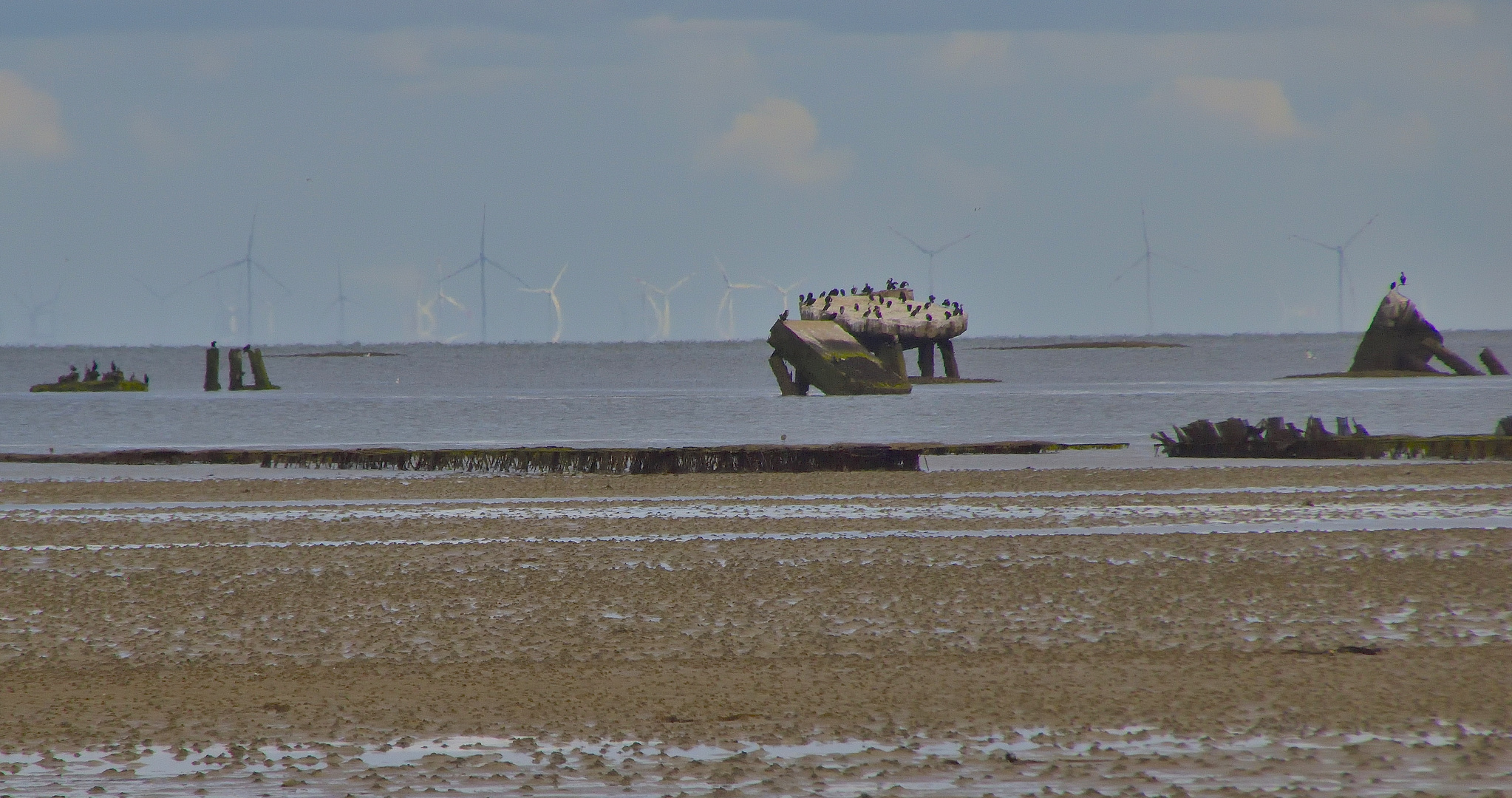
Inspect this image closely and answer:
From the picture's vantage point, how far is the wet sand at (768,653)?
8.20 metres

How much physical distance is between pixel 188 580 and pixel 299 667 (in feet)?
17.4

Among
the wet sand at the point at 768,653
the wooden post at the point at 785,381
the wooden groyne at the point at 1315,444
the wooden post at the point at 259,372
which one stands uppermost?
the wooden post at the point at 259,372

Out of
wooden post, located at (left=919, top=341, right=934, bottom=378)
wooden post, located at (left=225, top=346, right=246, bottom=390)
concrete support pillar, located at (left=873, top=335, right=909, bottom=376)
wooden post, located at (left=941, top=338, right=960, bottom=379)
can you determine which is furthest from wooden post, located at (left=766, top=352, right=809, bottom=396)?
wooden post, located at (left=225, top=346, right=246, bottom=390)

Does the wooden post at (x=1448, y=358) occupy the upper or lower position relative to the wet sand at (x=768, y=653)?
upper

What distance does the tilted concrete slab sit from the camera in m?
68.1

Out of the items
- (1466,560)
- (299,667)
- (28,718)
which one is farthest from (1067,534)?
(28,718)

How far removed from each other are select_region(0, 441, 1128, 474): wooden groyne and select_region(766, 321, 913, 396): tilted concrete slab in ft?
105

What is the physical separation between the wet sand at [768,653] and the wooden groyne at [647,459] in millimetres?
9727

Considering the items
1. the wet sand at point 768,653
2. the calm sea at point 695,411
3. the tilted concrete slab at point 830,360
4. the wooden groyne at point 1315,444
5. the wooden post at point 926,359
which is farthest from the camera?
the wooden post at point 926,359

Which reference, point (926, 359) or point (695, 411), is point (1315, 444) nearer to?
point (695, 411)

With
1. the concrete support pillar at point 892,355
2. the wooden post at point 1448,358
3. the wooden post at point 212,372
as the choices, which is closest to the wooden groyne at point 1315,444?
the concrete support pillar at point 892,355

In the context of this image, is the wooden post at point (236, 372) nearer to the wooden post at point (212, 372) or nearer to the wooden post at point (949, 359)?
the wooden post at point (212, 372)

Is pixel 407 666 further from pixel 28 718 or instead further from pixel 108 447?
pixel 108 447

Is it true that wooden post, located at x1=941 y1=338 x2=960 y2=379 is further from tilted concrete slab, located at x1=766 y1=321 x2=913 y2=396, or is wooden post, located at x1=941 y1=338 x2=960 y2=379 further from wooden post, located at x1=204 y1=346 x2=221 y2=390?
wooden post, located at x1=204 y1=346 x2=221 y2=390
